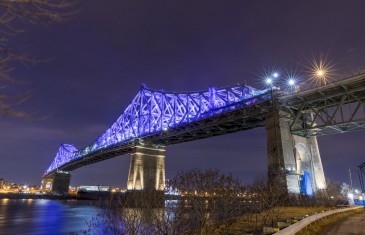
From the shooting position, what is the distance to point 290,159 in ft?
111

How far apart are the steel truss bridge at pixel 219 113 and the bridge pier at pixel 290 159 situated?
4.57 feet

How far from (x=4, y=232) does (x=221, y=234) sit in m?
29.8

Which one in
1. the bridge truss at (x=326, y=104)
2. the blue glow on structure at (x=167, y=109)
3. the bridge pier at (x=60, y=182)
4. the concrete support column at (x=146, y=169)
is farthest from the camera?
the bridge pier at (x=60, y=182)

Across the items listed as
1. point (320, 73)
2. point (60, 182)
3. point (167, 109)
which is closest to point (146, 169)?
point (167, 109)

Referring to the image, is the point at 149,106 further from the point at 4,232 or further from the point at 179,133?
the point at 4,232

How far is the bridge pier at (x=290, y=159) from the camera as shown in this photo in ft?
106

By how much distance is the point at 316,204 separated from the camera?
3139cm

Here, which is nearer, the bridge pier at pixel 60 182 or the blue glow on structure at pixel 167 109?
the blue glow on structure at pixel 167 109

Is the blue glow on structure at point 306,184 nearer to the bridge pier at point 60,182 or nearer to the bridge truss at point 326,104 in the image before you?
the bridge truss at point 326,104

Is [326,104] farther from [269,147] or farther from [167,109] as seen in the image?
[167,109]

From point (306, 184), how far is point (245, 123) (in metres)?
15.1

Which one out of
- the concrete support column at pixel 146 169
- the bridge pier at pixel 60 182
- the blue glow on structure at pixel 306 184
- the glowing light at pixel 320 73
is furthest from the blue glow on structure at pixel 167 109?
the bridge pier at pixel 60 182

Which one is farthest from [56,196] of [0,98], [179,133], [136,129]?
[0,98]

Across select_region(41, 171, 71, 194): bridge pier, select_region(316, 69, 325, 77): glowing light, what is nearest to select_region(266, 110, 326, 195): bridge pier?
select_region(316, 69, 325, 77): glowing light
